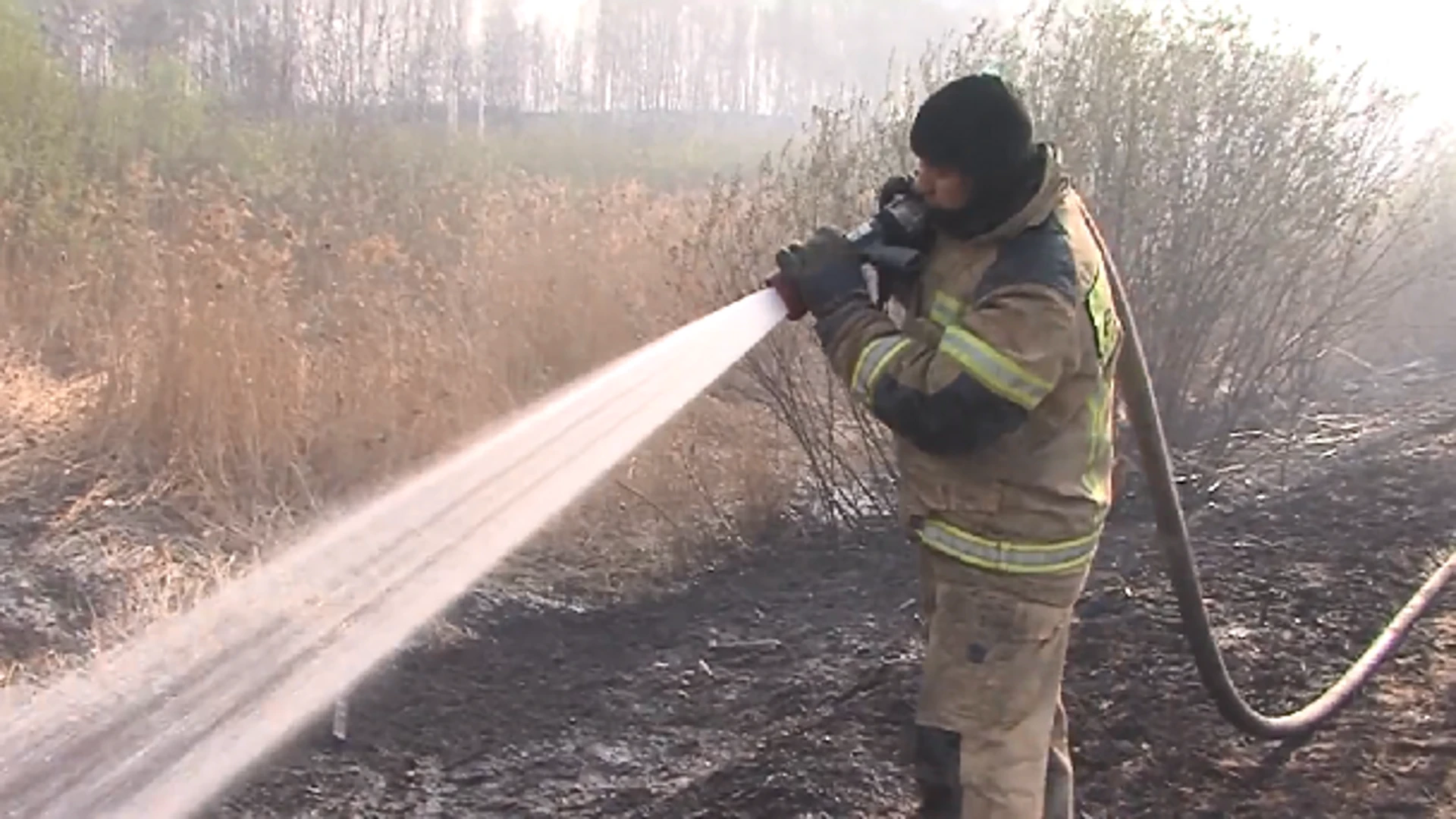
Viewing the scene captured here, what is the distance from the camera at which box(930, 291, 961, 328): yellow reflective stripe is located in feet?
8.67

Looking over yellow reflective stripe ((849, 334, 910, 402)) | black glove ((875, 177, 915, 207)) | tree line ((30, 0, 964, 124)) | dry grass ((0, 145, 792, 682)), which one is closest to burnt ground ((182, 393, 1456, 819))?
dry grass ((0, 145, 792, 682))

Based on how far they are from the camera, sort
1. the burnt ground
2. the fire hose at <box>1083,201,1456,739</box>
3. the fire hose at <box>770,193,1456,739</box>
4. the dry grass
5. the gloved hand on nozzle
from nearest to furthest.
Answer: the gloved hand on nozzle
the fire hose at <box>770,193,1456,739</box>
the fire hose at <box>1083,201,1456,739</box>
the burnt ground
the dry grass

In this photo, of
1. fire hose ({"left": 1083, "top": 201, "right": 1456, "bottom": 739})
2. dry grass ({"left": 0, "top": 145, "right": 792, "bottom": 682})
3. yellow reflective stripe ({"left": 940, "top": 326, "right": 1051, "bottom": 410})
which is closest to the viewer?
yellow reflective stripe ({"left": 940, "top": 326, "right": 1051, "bottom": 410})

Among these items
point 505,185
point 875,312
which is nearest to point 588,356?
point 875,312

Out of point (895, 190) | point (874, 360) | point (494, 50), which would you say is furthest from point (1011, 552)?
point (494, 50)

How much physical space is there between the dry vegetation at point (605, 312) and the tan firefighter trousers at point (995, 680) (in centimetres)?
318

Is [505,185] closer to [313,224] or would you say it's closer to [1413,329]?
[313,224]

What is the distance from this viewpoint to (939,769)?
9.27ft

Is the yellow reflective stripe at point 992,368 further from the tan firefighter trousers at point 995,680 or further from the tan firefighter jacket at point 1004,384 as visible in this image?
the tan firefighter trousers at point 995,680

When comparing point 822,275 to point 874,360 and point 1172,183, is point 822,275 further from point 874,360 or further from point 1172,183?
point 1172,183

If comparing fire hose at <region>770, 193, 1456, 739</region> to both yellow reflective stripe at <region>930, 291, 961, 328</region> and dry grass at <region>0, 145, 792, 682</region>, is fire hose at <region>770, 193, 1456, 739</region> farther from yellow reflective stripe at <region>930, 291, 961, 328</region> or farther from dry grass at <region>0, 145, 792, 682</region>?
dry grass at <region>0, 145, 792, 682</region>

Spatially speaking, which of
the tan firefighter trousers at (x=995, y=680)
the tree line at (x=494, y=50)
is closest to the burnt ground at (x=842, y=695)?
the tan firefighter trousers at (x=995, y=680)

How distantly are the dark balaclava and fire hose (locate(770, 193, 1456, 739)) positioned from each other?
0.55 feet

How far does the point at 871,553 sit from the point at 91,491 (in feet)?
11.0
